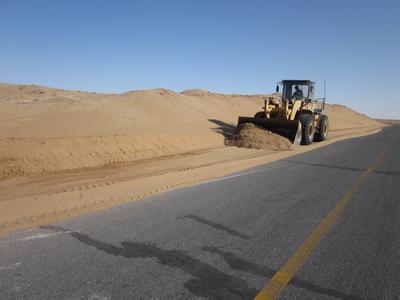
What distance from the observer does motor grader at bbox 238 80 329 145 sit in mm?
20422

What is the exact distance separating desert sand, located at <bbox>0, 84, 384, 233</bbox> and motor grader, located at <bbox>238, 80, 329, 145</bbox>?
173 centimetres

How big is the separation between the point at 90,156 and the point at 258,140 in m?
8.70

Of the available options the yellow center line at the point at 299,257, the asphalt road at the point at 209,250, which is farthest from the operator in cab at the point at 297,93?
the yellow center line at the point at 299,257

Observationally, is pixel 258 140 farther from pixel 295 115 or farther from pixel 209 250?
pixel 209 250

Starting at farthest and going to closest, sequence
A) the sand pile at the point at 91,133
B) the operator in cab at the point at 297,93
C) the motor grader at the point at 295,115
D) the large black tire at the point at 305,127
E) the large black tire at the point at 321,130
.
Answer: the large black tire at the point at 321,130 → the operator in cab at the point at 297,93 → the large black tire at the point at 305,127 → the motor grader at the point at 295,115 → the sand pile at the point at 91,133

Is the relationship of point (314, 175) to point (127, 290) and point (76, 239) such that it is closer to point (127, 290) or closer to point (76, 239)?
point (76, 239)

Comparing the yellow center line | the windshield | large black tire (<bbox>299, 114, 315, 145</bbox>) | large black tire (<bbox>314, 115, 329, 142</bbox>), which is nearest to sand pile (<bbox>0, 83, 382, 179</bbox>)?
large black tire (<bbox>299, 114, 315, 145</bbox>)

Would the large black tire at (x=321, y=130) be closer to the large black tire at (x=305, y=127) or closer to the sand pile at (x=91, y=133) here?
the large black tire at (x=305, y=127)

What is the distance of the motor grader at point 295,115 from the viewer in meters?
20.4

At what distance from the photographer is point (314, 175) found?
37.0 feet

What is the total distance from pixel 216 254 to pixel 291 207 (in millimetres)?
2903

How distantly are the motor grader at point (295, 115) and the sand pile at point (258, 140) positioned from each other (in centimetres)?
72

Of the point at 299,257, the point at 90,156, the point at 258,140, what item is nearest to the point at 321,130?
the point at 258,140

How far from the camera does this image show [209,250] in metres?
5.06
